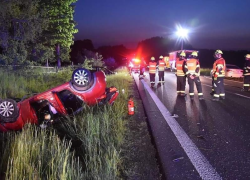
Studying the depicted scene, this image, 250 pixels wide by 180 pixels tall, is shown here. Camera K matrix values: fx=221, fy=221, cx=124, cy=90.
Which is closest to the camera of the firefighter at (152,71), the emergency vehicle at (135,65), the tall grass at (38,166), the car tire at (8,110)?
the tall grass at (38,166)

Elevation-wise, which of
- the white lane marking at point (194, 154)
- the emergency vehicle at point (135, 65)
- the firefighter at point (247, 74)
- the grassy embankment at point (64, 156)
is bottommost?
the white lane marking at point (194, 154)

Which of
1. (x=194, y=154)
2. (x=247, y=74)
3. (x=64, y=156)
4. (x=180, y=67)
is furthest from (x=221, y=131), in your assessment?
(x=247, y=74)

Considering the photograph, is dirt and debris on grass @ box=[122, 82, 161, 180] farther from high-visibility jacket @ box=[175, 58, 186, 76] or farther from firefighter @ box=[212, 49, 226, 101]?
high-visibility jacket @ box=[175, 58, 186, 76]

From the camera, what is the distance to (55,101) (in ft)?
16.0

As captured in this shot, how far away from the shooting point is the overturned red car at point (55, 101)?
14.8ft

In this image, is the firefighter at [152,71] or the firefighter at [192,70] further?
the firefighter at [152,71]

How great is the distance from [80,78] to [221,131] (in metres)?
3.18

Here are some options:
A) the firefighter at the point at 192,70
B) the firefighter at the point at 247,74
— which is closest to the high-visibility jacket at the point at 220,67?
the firefighter at the point at 192,70

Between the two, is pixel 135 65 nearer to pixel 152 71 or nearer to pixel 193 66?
pixel 152 71

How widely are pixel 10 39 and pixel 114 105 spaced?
437 inches

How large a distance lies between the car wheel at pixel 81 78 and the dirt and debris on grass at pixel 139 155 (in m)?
1.37

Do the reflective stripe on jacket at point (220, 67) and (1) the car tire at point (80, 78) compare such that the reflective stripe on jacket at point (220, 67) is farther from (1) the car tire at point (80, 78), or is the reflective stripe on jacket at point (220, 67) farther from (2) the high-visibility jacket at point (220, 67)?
(1) the car tire at point (80, 78)

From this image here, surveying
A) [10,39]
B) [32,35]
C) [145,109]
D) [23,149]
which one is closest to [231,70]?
[145,109]

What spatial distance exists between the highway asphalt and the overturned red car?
2.11 meters
